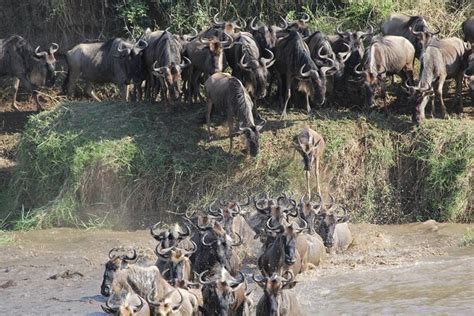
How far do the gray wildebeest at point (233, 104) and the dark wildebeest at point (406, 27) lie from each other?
145 inches

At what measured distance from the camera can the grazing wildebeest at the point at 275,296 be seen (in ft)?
38.0

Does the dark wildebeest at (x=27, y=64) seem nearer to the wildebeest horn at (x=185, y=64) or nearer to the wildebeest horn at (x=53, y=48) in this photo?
the wildebeest horn at (x=53, y=48)

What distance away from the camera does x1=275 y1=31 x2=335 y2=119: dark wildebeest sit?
18.0 metres

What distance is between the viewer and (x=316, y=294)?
13.5 m

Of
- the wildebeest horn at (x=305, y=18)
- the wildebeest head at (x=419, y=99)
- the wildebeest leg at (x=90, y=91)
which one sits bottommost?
the wildebeest head at (x=419, y=99)

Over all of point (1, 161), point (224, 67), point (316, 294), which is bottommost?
point (316, 294)

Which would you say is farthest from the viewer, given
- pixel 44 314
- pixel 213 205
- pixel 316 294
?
pixel 213 205

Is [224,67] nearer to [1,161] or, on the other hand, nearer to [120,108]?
[120,108]

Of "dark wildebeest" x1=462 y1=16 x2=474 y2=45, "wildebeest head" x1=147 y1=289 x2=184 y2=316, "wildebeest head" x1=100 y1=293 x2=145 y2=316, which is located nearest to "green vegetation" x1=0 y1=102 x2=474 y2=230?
"dark wildebeest" x1=462 y1=16 x2=474 y2=45

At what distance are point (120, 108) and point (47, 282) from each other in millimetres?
4991

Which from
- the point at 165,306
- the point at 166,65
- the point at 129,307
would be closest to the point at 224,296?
the point at 165,306

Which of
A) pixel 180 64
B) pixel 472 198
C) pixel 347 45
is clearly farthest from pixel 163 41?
pixel 472 198

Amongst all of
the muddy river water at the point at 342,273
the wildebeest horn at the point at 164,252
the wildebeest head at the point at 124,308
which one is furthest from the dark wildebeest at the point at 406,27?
the wildebeest head at the point at 124,308

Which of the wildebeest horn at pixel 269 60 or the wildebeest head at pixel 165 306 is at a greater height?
the wildebeest horn at pixel 269 60
